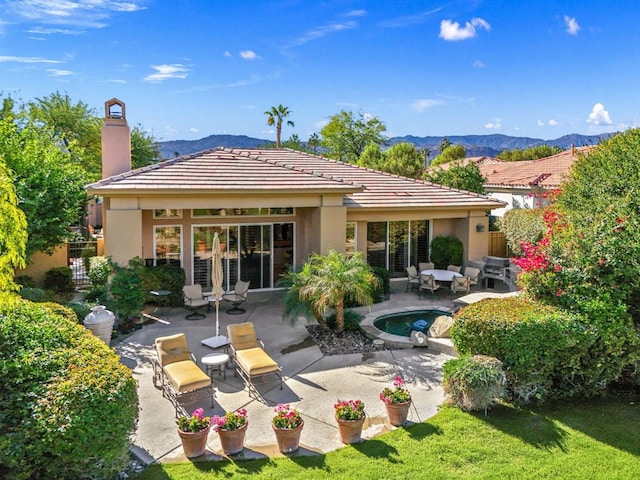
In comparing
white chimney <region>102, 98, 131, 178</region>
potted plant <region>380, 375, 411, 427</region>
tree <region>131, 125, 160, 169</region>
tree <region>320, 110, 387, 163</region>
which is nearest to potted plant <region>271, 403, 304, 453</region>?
potted plant <region>380, 375, 411, 427</region>

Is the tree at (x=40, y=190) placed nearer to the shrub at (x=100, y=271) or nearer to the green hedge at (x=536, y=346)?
the shrub at (x=100, y=271)

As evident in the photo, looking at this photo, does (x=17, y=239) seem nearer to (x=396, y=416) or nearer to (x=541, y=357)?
(x=396, y=416)

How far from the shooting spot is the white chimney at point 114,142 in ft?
63.8

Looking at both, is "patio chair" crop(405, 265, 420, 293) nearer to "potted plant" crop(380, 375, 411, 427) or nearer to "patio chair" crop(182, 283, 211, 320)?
"patio chair" crop(182, 283, 211, 320)

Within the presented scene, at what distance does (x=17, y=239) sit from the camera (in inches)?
280

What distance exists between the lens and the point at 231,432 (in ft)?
24.0

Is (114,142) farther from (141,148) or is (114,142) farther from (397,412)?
(141,148)

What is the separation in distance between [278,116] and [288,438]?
65.3 m

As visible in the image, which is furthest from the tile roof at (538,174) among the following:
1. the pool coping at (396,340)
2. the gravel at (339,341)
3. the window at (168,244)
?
the window at (168,244)

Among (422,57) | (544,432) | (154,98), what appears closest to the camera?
(544,432)

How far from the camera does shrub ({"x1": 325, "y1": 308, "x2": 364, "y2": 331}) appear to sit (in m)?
14.0

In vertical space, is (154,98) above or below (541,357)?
above

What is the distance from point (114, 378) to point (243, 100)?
4661cm

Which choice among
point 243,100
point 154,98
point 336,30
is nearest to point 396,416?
point 336,30
